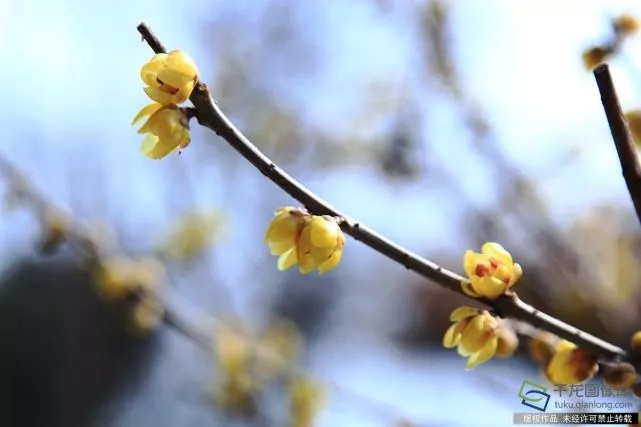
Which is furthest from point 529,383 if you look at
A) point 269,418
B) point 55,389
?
point 55,389

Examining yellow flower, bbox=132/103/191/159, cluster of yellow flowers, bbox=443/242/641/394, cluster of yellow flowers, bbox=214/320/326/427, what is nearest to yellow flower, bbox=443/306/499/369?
cluster of yellow flowers, bbox=443/242/641/394

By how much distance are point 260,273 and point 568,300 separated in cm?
69

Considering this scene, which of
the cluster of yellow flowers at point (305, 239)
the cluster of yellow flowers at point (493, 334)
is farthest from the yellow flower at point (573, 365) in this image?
the cluster of yellow flowers at point (305, 239)

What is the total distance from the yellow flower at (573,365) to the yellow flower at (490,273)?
52 mm

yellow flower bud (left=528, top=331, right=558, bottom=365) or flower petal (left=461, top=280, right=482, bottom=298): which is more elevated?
yellow flower bud (left=528, top=331, right=558, bottom=365)

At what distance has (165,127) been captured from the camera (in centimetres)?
23

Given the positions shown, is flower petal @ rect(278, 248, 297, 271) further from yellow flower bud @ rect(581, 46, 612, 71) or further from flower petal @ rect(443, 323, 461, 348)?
yellow flower bud @ rect(581, 46, 612, 71)

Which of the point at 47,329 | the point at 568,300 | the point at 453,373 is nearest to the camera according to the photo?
the point at 568,300

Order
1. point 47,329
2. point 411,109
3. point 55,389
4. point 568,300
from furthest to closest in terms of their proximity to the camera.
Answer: point 47,329
point 55,389
point 411,109
point 568,300

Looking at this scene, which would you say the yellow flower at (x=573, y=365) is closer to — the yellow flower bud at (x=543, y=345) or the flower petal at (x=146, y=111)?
the yellow flower bud at (x=543, y=345)

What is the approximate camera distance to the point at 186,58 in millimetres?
226

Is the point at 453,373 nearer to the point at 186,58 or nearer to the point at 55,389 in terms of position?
the point at 186,58

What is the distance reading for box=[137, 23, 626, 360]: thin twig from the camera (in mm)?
226

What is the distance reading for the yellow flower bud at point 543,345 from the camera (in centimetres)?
33
